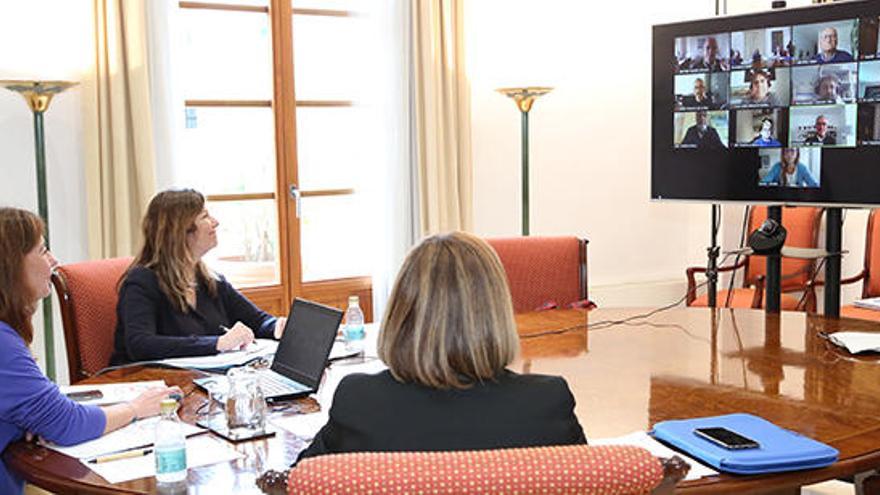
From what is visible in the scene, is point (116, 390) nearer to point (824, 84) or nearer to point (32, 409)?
point (32, 409)

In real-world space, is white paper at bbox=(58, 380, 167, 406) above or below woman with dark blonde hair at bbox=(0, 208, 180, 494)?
below

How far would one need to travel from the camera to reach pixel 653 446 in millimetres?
1978

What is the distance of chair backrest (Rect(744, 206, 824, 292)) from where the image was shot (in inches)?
209

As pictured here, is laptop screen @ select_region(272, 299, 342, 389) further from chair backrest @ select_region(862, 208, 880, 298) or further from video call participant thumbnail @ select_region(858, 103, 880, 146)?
chair backrest @ select_region(862, 208, 880, 298)

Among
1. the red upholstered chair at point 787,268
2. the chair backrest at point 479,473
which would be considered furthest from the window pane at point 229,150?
the chair backrest at point 479,473

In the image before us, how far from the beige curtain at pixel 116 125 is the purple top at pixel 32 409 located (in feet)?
8.05

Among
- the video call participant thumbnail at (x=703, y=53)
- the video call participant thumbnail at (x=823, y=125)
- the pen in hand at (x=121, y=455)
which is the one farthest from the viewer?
the video call participant thumbnail at (x=703, y=53)

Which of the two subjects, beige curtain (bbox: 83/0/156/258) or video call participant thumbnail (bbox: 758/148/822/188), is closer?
video call participant thumbnail (bbox: 758/148/822/188)

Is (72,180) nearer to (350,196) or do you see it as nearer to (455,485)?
(350,196)

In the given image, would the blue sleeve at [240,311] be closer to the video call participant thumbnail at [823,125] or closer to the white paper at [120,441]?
the white paper at [120,441]

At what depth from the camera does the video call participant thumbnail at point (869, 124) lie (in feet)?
12.6

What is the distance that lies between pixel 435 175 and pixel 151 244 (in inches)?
90.5

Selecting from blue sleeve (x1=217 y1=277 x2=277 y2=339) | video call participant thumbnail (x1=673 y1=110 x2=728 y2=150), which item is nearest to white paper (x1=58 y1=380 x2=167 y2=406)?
blue sleeve (x1=217 y1=277 x2=277 y2=339)

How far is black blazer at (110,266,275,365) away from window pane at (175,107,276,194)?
159 cm
